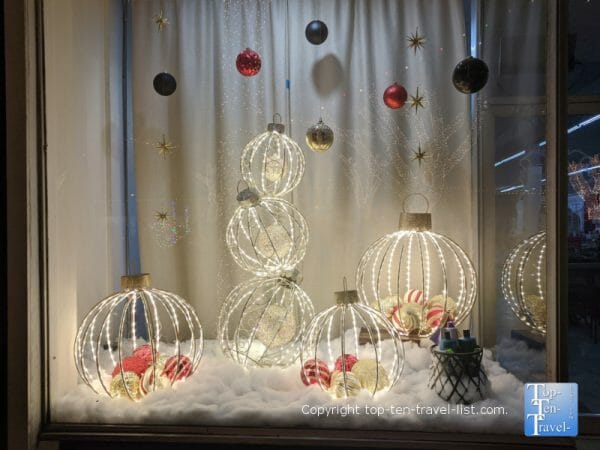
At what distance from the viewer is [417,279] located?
1.78 metres

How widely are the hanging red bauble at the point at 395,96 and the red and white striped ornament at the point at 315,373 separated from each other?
0.96m

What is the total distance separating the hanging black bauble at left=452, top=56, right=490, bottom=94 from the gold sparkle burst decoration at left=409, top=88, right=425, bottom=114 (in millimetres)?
231

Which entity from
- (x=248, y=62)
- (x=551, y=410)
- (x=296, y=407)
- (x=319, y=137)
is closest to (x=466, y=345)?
(x=551, y=410)

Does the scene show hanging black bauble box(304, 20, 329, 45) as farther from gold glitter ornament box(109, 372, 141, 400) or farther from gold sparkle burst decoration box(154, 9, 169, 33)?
gold glitter ornament box(109, 372, 141, 400)

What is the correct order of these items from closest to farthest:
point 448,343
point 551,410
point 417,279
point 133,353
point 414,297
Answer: point 551,410, point 448,343, point 133,353, point 414,297, point 417,279

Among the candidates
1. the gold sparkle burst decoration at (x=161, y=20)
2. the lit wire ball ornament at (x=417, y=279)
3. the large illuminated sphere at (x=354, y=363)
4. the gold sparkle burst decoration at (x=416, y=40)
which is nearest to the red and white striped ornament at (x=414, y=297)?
the lit wire ball ornament at (x=417, y=279)

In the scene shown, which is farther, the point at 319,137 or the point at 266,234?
the point at 319,137

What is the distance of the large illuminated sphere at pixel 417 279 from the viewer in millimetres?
1540

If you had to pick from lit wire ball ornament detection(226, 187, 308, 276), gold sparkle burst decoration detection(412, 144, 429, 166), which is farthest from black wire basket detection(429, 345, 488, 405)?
gold sparkle burst decoration detection(412, 144, 429, 166)

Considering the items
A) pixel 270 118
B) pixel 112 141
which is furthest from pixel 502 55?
pixel 112 141

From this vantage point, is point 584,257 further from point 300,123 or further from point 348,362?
point 300,123

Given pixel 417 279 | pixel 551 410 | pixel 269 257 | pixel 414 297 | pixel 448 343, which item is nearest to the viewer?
pixel 551 410

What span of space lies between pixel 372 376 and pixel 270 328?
0.35 meters

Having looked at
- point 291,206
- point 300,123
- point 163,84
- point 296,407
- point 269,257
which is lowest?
point 296,407
